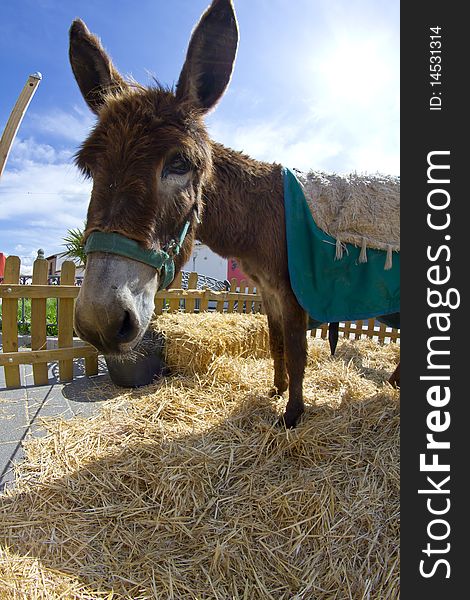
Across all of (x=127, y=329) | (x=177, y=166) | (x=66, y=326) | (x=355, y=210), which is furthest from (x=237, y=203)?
(x=66, y=326)

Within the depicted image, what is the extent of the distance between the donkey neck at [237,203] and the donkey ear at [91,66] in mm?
772

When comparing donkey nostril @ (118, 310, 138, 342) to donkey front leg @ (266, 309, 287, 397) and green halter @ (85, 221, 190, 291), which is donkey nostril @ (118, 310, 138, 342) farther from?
Answer: donkey front leg @ (266, 309, 287, 397)

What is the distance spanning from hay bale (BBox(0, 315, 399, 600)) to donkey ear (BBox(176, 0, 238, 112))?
7.14 feet

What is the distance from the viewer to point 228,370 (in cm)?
381

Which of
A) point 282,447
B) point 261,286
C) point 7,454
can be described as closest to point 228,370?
point 261,286

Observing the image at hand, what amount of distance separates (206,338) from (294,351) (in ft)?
5.59

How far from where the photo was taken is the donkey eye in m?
1.61

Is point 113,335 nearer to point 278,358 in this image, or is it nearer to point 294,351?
point 294,351

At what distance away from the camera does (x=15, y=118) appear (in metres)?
2.87

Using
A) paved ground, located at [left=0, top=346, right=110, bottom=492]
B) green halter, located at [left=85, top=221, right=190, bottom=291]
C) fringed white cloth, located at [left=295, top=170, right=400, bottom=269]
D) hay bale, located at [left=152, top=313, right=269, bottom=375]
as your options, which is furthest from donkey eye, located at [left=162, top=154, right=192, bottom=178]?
hay bale, located at [left=152, top=313, right=269, bottom=375]

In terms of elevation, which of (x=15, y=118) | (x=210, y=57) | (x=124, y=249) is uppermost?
(x=15, y=118)

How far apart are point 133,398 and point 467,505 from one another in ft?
9.17

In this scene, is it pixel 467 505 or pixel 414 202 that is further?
pixel 414 202

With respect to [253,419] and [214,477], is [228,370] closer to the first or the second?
[253,419]
